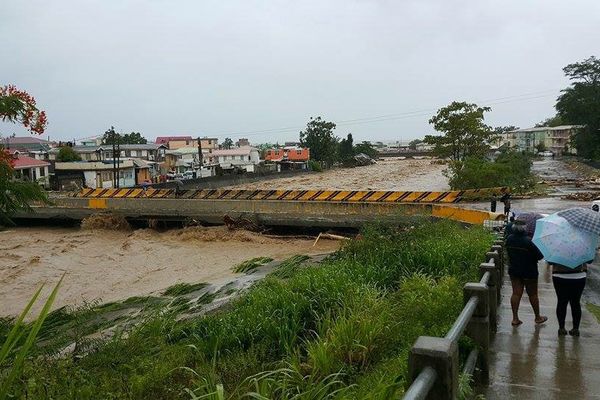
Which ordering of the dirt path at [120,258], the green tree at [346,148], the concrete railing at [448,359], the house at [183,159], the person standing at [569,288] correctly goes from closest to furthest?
the concrete railing at [448,359] < the person standing at [569,288] < the dirt path at [120,258] < the house at [183,159] < the green tree at [346,148]

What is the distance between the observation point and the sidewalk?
4324 mm

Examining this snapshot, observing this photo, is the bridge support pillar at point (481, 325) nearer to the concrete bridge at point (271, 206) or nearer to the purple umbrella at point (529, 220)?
the purple umbrella at point (529, 220)

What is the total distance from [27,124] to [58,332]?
3.87m

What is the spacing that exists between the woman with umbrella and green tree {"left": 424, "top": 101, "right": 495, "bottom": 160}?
82.7ft

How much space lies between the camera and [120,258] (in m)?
19.6

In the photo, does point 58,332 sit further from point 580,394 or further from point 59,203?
point 59,203

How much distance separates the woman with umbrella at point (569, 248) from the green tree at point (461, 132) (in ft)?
82.7

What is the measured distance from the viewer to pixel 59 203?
84.4 ft

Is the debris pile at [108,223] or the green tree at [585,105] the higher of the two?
the green tree at [585,105]

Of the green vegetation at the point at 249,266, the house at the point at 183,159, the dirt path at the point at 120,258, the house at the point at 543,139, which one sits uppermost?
the house at the point at 543,139

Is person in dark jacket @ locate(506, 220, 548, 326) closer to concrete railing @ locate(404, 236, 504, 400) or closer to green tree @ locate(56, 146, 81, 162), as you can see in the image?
concrete railing @ locate(404, 236, 504, 400)

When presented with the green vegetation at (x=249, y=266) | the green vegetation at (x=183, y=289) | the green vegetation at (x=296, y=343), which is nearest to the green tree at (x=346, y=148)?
the green vegetation at (x=249, y=266)

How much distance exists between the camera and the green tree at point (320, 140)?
76938mm

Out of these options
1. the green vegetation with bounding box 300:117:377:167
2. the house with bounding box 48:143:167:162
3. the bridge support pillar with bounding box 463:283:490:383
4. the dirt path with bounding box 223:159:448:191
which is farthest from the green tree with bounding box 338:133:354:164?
the bridge support pillar with bounding box 463:283:490:383
